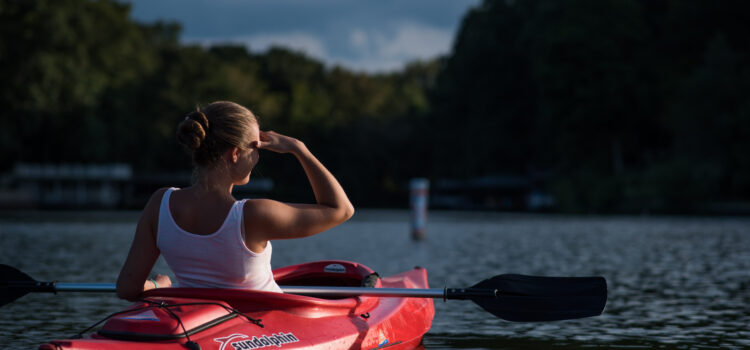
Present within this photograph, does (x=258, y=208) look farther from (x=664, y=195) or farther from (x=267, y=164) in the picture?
(x=267, y=164)

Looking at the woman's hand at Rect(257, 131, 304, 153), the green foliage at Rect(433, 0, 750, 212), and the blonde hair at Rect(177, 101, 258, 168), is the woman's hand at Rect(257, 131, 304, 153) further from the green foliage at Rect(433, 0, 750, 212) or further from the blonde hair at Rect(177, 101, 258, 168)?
the green foliage at Rect(433, 0, 750, 212)

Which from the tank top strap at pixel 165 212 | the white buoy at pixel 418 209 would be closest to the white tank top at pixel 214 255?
the tank top strap at pixel 165 212

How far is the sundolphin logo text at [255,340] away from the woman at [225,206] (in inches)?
18.8

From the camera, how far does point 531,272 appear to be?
1585 cm

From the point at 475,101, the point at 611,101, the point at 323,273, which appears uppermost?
the point at 475,101

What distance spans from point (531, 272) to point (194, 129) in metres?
11.6

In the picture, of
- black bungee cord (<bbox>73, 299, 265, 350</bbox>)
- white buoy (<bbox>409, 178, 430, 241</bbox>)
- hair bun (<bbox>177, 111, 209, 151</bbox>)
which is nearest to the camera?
hair bun (<bbox>177, 111, 209, 151</bbox>)

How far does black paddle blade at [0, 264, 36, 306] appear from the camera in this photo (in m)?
6.99

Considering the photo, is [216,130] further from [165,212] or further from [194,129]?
[165,212]

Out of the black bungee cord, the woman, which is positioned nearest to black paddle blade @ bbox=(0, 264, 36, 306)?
the black bungee cord

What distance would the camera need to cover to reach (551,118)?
201 ft

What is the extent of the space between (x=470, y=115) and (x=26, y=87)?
3210 cm

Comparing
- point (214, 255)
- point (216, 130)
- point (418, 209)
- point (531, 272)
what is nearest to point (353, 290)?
point (214, 255)

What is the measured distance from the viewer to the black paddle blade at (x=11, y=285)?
22.9ft
